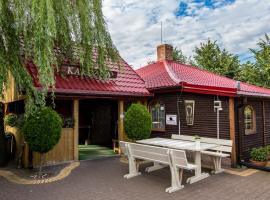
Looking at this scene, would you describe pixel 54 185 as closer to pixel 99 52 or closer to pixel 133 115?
pixel 133 115

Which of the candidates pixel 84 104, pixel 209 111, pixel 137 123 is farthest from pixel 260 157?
pixel 84 104

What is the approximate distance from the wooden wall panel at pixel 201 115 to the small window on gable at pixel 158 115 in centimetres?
33

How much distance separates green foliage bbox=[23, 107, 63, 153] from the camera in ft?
20.6

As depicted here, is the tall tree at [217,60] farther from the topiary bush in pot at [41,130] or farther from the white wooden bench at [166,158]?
the topiary bush in pot at [41,130]

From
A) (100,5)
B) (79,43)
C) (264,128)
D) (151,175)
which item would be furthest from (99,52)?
(264,128)

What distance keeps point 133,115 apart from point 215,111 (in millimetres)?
2833

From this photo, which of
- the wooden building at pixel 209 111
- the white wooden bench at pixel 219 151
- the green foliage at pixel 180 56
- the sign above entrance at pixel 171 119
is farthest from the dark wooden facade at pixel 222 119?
the green foliage at pixel 180 56

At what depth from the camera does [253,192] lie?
17.5ft

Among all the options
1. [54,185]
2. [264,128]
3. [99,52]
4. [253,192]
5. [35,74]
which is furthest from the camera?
[264,128]

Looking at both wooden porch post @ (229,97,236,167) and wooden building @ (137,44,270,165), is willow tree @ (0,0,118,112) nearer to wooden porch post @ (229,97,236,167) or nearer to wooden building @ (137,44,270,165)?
wooden building @ (137,44,270,165)

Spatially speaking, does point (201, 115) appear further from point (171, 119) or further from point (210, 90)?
point (171, 119)

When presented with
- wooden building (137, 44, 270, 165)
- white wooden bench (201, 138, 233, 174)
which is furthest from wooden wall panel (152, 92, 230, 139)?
white wooden bench (201, 138, 233, 174)

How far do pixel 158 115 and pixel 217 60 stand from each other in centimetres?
1958

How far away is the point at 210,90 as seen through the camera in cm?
789
